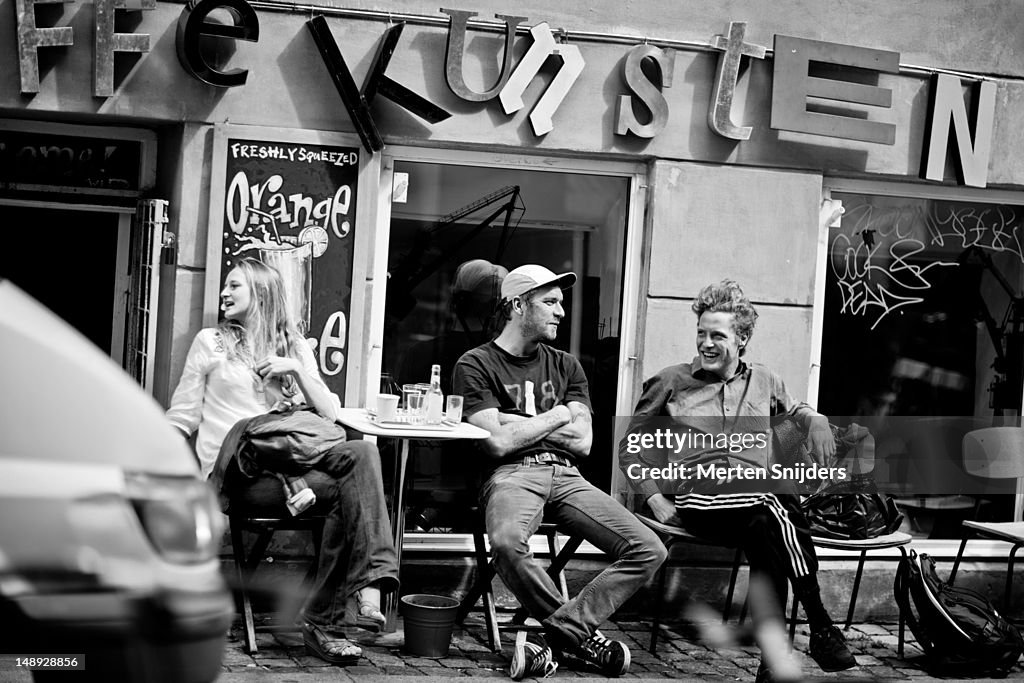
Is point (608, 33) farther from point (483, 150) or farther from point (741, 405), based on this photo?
point (741, 405)

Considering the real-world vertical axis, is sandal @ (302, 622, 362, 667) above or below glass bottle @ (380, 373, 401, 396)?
below

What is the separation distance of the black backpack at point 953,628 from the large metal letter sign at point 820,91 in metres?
2.26

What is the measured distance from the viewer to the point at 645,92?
6668 mm

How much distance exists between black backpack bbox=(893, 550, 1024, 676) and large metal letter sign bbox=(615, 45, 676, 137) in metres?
2.54

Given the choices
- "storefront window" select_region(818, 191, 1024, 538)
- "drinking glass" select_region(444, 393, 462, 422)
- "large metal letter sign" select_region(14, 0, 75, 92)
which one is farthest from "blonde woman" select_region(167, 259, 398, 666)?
"storefront window" select_region(818, 191, 1024, 538)

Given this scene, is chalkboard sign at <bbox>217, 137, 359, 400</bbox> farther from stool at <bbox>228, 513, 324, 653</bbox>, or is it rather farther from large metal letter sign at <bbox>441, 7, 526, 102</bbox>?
stool at <bbox>228, 513, 324, 653</bbox>

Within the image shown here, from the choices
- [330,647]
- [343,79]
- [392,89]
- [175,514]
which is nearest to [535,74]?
[392,89]

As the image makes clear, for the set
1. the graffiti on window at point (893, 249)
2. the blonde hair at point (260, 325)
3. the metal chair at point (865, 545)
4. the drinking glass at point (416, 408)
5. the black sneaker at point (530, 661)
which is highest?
the graffiti on window at point (893, 249)

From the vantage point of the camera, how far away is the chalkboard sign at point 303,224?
6281 mm

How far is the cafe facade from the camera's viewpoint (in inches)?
246

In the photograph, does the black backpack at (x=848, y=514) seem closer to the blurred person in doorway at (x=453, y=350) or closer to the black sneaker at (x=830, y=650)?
the black sneaker at (x=830, y=650)

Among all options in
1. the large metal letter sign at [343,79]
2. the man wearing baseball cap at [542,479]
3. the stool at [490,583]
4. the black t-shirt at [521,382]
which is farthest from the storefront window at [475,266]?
the stool at [490,583]

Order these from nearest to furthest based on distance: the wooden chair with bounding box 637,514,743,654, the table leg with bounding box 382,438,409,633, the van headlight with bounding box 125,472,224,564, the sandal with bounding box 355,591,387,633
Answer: the van headlight with bounding box 125,472,224,564 < the sandal with bounding box 355,591,387,633 < the table leg with bounding box 382,438,409,633 < the wooden chair with bounding box 637,514,743,654

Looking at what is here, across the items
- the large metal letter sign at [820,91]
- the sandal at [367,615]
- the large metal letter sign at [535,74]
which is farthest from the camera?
the large metal letter sign at [820,91]
